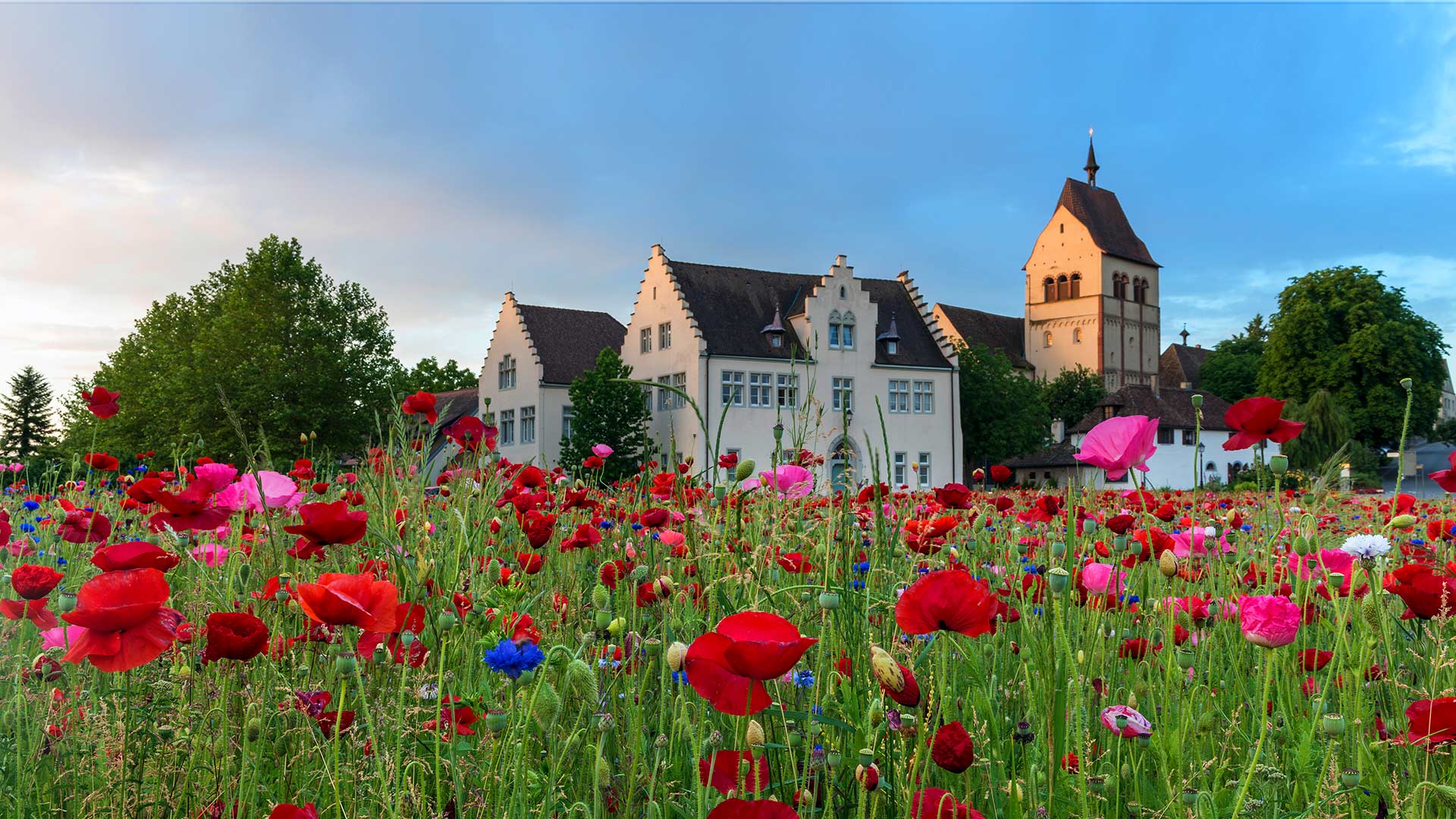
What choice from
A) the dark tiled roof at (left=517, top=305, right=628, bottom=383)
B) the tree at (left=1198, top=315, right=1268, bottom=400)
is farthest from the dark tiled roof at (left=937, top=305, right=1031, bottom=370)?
the dark tiled roof at (left=517, top=305, right=628, bottom=383)

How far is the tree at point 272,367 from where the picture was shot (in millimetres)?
27844

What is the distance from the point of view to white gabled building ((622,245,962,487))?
31688mm

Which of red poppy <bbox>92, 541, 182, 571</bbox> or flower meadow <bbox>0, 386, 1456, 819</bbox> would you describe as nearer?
flower meadow <bbox>0, 386, 1456, 819</bbox>

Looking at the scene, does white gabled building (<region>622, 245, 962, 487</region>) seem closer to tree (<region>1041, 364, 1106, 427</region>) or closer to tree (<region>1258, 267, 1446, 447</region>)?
tree (<region>1258, 267, 1446, 447</region>)

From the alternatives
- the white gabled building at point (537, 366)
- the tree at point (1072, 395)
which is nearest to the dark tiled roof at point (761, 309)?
the white gabled building at point (537, 366)

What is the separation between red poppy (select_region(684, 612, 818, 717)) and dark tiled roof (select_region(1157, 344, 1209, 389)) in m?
75.5

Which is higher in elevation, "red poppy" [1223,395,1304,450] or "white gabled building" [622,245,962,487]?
"white gabled building" [622,245,962,487]

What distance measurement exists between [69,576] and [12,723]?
1.43 metres

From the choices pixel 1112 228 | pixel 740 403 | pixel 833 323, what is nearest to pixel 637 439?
pixel 740 403

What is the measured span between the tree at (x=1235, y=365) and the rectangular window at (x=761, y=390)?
1482 inches

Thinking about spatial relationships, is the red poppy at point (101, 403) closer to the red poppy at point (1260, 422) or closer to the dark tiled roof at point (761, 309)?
the red poppy at point (1260, 422)

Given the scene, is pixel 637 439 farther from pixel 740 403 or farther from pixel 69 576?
pixel 69 576

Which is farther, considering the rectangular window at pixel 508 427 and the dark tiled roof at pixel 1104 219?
the dark tiled roof at pixel 1104 219

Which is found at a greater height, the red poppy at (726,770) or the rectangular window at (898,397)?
the rectangular window at (898,397)
